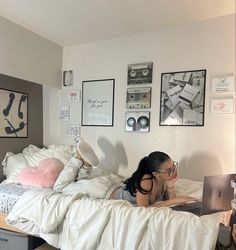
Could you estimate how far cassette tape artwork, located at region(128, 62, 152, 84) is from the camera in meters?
2.51

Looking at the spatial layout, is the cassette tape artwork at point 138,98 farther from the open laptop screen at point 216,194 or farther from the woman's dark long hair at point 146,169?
the open laptop screen at point 216,194

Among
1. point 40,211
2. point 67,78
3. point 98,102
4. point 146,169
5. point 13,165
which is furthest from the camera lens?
point 67,78

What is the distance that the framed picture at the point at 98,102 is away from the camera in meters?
2.72

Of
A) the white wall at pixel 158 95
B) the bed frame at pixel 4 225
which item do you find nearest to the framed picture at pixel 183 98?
the white wall at pixel 158 95

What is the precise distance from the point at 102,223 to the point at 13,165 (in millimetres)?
1398

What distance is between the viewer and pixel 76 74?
9.57 feet

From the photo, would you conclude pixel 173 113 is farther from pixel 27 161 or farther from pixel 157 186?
pixel 27 161

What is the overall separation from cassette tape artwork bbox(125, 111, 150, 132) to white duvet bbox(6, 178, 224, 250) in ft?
3.55

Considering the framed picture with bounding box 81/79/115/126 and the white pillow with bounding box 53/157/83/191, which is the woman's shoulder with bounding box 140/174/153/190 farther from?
the framed picture with bounding box 81/79/115/126

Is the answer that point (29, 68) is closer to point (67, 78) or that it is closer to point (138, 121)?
point (67, 78)

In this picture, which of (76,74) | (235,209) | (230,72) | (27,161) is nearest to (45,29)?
(76,74)

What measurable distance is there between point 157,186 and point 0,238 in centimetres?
123

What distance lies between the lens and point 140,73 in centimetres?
255

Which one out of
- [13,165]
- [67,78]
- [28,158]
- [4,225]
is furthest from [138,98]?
[4,225]
